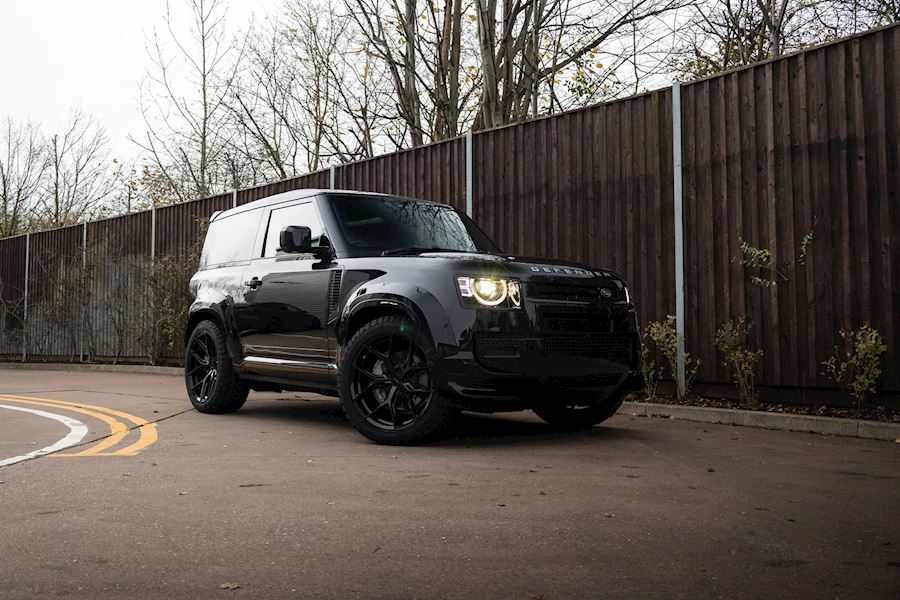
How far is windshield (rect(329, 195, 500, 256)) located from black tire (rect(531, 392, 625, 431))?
1439mm

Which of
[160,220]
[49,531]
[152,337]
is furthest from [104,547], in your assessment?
[160,220]

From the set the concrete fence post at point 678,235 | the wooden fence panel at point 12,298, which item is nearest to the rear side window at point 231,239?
the concrete fence post at point 678,235

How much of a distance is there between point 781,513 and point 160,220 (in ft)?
51.4

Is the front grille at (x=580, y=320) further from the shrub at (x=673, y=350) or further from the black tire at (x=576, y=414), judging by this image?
the shrub at (x=673, y=350)

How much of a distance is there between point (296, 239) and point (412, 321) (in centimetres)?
138

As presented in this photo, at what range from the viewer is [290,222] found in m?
7.88

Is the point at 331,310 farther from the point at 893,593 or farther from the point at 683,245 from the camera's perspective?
the point at 893,593

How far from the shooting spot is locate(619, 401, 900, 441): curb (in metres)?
6.85

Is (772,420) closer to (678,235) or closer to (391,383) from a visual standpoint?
(678,235)

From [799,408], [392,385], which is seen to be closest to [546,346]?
[392,385]

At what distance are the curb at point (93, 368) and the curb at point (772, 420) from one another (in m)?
9.54

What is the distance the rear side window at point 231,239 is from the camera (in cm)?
848

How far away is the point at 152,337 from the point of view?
16719 millimetres

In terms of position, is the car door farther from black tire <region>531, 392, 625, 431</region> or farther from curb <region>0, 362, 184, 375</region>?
curb <region>0, 362, 184, 375</region>
